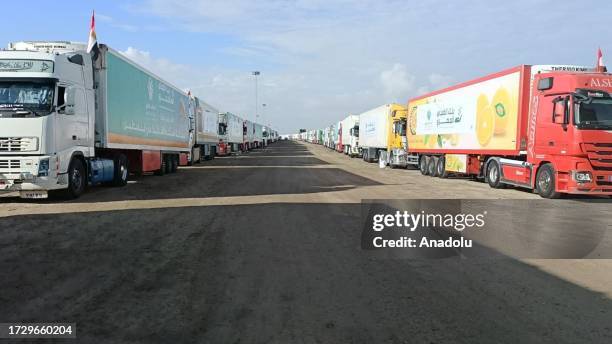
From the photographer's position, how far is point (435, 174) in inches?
960

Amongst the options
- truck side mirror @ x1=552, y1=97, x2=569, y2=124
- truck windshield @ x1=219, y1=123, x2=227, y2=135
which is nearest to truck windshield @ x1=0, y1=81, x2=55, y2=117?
truck side mirror @ x1=552, y1=97, x2=569, y2=124

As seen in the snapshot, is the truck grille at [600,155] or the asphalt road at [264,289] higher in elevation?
the truck grille at [600,155]

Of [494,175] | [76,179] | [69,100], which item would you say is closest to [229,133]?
[494,175]

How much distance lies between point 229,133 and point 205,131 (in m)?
13.7

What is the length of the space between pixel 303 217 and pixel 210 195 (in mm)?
4679

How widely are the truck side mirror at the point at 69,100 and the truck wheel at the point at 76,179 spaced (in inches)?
56.0

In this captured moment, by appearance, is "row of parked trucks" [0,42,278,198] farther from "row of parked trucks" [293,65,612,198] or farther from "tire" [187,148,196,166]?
"row of parked trucks" [293,65,612,198]

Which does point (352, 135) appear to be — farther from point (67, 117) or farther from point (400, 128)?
point (67, 117)

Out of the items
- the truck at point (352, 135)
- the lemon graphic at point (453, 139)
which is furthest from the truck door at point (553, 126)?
the truck at point (352, 135)

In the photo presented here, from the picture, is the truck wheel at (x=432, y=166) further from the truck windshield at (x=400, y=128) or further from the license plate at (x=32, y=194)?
the license plate at (x=32, y=194)

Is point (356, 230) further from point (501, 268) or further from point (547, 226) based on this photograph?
point (547, 226)

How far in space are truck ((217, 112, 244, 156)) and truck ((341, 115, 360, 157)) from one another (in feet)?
40.9

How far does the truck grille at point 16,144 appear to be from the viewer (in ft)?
36.9

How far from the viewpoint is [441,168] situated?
2362 cm
